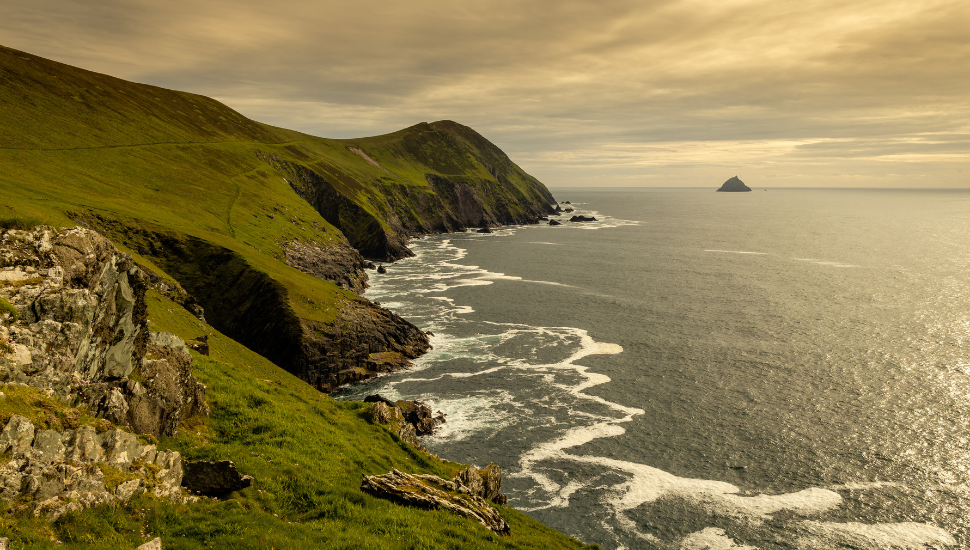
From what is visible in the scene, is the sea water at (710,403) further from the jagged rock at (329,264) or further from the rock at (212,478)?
the rock at (212,478)

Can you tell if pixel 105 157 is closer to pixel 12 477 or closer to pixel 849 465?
pixel 12 477

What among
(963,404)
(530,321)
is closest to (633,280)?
(530,321)

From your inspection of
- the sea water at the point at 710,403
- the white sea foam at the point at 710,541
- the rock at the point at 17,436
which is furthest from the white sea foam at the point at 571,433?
the rock at the point at 17,436

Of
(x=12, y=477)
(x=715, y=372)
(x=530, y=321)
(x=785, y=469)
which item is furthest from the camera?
(x=530, y=321)

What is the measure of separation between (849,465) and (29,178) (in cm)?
11847

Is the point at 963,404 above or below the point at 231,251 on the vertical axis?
below

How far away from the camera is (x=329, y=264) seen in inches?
4766

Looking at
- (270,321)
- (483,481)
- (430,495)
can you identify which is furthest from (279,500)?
(270,321)

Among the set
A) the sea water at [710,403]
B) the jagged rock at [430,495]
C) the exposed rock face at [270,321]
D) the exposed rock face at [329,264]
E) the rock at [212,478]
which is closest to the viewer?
the rock at [212,478]

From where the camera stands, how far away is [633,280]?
139 meters

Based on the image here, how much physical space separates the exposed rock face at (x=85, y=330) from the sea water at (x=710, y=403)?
33.3 meters

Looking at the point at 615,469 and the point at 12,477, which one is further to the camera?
the point at 615,469

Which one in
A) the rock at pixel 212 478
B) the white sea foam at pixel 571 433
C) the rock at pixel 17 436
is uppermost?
the rock at pixel 17 436

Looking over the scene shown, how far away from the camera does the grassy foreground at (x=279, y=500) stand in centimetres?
1476
